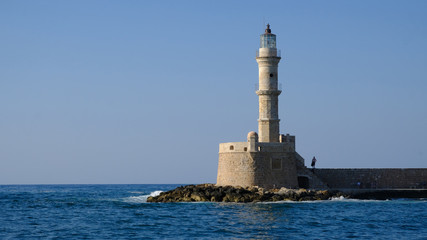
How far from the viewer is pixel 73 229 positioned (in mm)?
30578

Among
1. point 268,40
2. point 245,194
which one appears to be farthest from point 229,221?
point 268,40

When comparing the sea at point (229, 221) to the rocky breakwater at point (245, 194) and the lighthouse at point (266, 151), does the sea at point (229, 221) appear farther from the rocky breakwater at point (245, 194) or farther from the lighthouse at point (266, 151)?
the lighthouse at point (266, 151)

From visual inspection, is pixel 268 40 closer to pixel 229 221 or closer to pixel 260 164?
pixel 260 164

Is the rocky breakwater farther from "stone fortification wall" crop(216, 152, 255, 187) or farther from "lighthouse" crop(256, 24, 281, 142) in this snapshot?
"lighthouse" crop(256, 24, 281, 142)

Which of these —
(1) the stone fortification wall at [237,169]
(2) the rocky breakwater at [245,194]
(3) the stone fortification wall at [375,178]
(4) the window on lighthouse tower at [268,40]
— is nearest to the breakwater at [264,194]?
(2) the rocky breakwater at [245,194]

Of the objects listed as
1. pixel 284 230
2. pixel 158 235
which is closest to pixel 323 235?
pixel 284 230

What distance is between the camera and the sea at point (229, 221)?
28.2 m

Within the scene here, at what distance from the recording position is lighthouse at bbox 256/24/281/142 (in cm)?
4631

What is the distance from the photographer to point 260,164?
4325 centimetres

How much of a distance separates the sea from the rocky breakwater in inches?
36.3

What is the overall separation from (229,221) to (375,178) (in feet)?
61.9

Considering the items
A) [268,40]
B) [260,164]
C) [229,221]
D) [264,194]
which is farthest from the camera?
[268,40]

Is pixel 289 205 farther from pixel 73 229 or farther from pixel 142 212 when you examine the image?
pixel 73 229

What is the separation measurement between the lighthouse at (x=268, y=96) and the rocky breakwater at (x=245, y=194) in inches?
209
